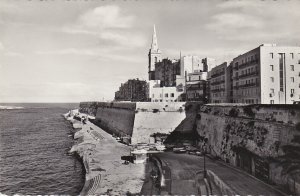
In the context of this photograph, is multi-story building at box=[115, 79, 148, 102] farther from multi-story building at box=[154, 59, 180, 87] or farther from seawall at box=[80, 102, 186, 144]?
seawall at box=[80, 102, 186, 144]

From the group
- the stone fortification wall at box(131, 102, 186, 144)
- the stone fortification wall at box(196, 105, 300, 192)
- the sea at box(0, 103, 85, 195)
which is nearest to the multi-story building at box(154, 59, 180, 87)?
the stone fortification wall at box(131, 102, 186, 144)

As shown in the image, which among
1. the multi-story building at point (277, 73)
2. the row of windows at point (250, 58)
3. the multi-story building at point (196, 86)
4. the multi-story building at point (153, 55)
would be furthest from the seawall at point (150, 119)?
the multi-story building at point (153, 55)

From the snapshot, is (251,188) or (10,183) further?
(10,183)

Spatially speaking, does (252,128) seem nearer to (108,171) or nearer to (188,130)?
(108,171)

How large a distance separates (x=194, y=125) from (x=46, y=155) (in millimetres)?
25390

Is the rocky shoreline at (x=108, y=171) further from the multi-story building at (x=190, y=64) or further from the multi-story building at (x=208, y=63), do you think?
the multi-story building at (x=208, y=63)

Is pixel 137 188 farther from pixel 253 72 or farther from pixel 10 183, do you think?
pixel 253 72

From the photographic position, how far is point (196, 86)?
6900 cm

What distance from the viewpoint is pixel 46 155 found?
42125 mm

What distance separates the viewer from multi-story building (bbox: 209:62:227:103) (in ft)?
179

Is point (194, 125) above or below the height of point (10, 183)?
above

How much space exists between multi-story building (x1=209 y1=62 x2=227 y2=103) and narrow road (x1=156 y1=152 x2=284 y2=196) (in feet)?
79.8

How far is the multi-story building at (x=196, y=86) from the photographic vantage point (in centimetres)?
6775

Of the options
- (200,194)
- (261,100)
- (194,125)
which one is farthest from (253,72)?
(200,194)
